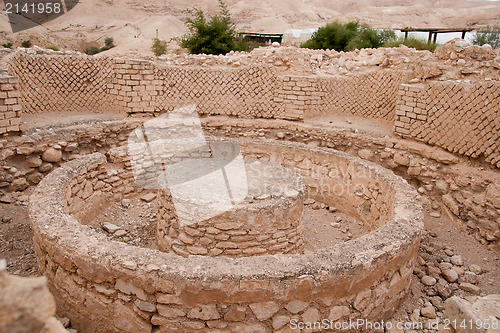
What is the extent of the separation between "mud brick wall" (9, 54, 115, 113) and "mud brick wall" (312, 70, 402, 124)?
4866mm

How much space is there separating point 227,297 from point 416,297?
221 centimetres

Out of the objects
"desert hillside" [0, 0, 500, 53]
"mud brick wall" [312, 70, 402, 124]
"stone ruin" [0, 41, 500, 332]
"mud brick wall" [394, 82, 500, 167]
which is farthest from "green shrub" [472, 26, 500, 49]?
"mud brick wall" [394, 82, 500, 167]

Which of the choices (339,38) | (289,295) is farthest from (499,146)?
(339,38)

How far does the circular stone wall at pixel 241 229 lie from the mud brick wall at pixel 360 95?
4.46m

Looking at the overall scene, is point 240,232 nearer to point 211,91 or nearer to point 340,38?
point 211,91

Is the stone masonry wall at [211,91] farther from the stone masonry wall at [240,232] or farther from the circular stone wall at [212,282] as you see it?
the circular stone wall at [212,282]

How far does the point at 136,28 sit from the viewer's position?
24500mm

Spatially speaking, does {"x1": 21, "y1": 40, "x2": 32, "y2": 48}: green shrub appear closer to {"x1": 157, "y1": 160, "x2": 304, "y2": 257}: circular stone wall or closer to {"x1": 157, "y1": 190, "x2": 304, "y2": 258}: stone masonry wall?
{"x1": 157, "y1": 160, "x2": 304, "y2": 257}: circular stone wall

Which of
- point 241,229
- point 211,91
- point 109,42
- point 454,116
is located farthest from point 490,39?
point 109,42

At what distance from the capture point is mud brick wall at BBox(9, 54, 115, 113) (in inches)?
Result: 285

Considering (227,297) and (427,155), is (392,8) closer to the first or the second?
(427,155)

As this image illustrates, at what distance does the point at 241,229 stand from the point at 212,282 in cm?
140

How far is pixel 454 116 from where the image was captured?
587 cm

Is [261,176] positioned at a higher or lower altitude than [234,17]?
lower
